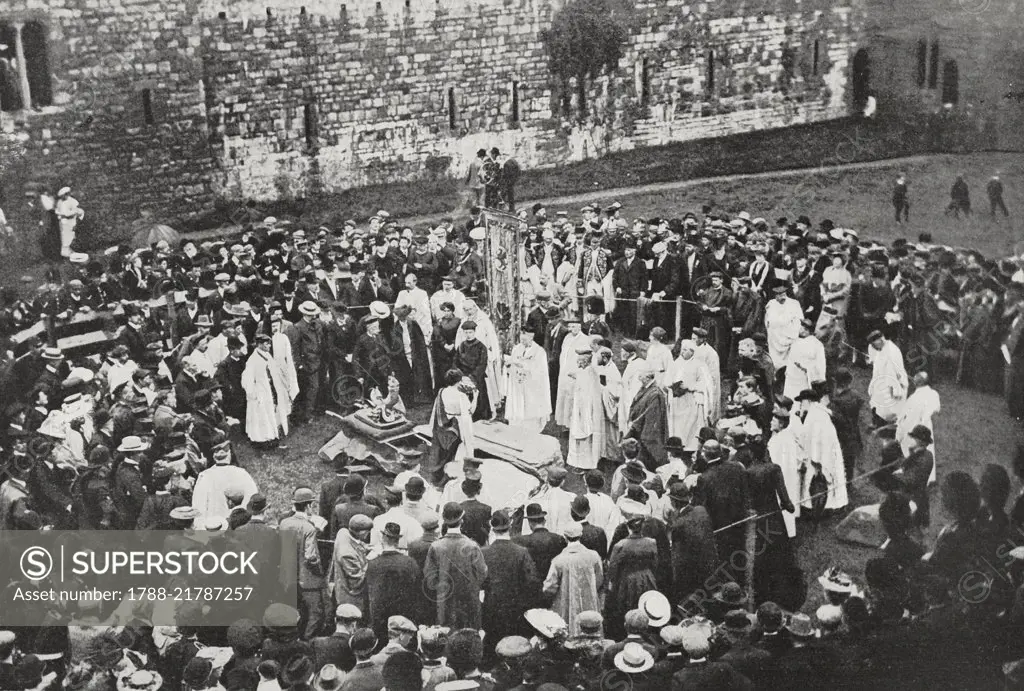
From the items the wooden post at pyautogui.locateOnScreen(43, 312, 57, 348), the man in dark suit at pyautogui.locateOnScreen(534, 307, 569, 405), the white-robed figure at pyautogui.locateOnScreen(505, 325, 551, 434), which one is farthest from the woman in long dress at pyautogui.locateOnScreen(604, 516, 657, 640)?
the wooden post at pyautogui.locateOnScreen(43, 312, 57, 348)

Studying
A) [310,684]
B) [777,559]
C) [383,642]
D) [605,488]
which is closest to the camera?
[310,684]

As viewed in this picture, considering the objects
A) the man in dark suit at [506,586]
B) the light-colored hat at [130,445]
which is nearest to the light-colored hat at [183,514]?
the light-colored hat at [130,445]

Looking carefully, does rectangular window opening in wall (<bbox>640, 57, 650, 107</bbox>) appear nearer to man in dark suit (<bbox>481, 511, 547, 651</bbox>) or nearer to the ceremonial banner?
the ceremonial banner

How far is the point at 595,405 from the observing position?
1220cm

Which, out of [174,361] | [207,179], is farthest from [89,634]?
[207,179]

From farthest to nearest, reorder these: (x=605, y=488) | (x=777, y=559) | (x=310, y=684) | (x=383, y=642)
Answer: (x=605, y=488) → (x=777, y=559) → (x=383, y=642) → (x=310, y=684)

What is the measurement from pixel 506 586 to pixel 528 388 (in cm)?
285

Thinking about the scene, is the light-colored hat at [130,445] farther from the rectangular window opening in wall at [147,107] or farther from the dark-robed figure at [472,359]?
the rectangular window opening in wall at [147,107]

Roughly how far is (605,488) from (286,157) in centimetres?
474

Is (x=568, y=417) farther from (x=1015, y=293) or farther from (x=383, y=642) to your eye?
(x=1015, y=293)

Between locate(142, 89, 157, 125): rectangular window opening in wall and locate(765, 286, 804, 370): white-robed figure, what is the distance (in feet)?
21.8

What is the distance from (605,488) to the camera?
482 inches

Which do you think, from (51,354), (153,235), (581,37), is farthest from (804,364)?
(51,354)

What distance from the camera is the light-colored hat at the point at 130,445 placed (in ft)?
36.8
